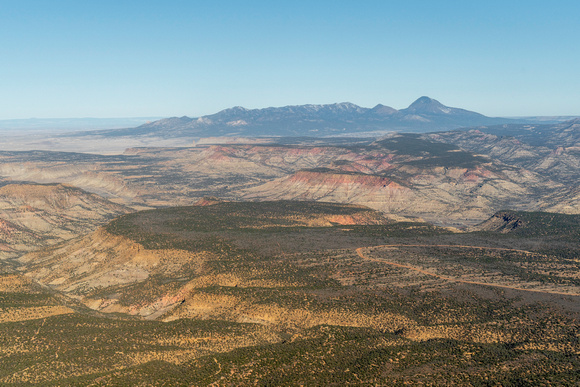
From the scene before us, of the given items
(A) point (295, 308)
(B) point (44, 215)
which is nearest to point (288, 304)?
(A) point (295, 308)

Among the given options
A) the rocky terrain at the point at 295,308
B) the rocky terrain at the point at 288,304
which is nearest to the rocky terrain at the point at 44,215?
the rocky terrain at the point at 288,304

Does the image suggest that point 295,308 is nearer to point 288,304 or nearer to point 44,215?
point 288,304

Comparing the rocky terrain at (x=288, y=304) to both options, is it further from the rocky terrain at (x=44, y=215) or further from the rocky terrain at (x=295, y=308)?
the rocky terrain at (x=44, y=215)

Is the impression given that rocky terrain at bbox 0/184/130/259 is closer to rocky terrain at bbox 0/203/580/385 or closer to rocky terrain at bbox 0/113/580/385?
rocky terrain at bbox 0/113/580/385

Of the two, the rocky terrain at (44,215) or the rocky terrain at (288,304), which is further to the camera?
the rocky terrain at (44,215)

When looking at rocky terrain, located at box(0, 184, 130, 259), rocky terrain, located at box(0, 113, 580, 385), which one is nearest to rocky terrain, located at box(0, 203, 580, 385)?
rocky terrain, located at box(0, 113, 580, 385)

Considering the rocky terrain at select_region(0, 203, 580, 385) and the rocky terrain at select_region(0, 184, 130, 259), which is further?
the rocky terrain at select_region(0, 184, 130, 259)

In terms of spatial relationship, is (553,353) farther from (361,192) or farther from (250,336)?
(361,192)

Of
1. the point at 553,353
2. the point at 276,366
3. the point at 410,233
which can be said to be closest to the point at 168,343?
the point at 276,366

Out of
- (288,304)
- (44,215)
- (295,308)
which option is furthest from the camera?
(44,215)

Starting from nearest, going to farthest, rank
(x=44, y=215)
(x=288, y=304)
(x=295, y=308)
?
(x=295, y=308), (x=288, y=304), (x=44, y=215)

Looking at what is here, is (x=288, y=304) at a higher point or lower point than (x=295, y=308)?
higher
